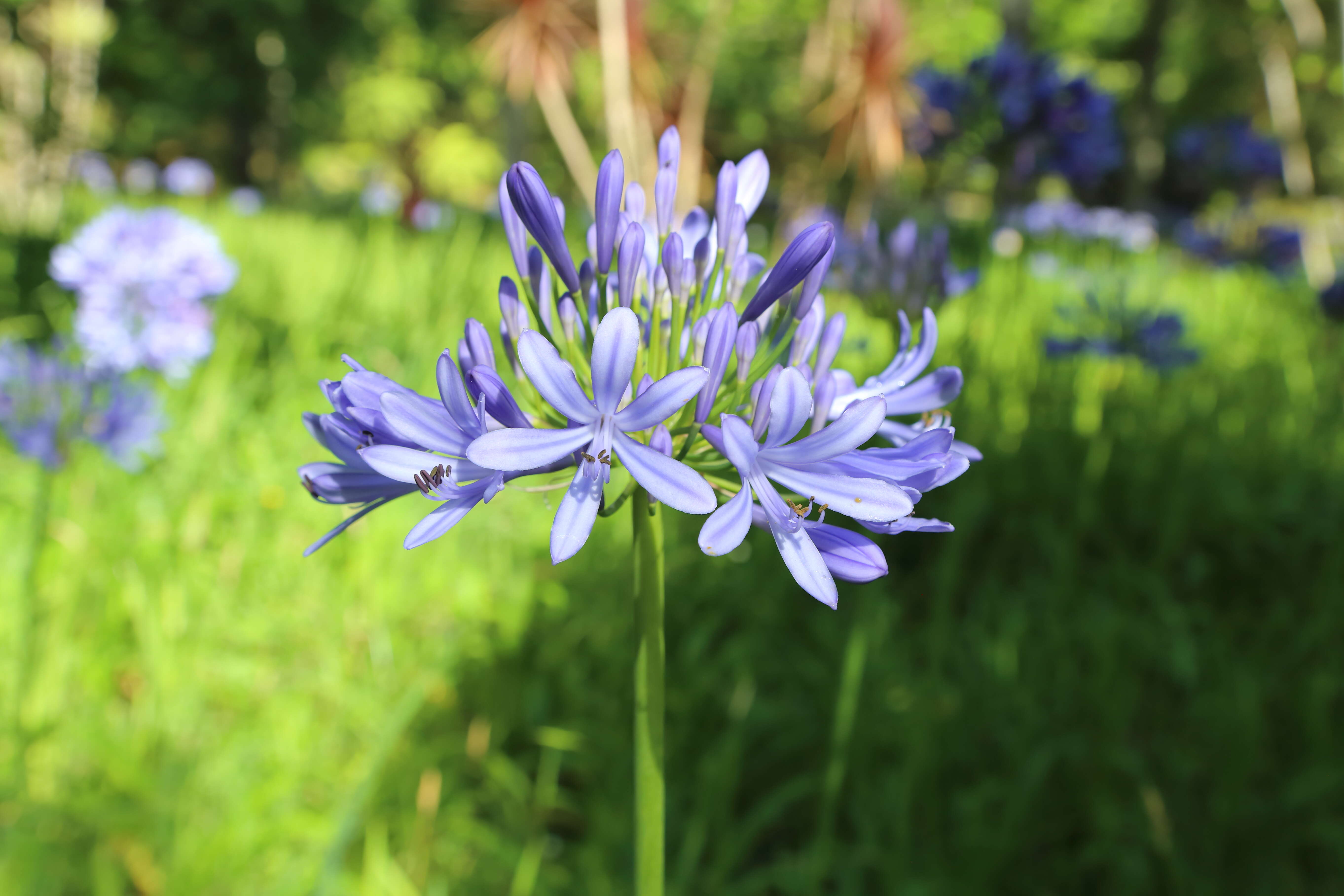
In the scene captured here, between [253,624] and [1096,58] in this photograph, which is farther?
[1096,58]

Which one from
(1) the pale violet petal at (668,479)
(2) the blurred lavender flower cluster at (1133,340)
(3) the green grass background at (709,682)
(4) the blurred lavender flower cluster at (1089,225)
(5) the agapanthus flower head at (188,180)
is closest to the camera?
(1) the pale violet petal at (668,479)

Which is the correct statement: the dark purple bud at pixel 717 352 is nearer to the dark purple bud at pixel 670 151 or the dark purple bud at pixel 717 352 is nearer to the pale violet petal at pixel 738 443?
the pale violet petal at pixel 738 443

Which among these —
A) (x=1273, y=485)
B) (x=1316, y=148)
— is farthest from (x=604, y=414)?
(x=1316, y=148)

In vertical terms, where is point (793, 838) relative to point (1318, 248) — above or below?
below

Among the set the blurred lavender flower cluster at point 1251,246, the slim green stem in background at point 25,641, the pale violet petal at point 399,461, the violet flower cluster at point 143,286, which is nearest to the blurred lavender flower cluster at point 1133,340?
the pale violet petal at point 399,461

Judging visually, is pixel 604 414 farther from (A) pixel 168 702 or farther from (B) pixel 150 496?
(B) pixel 150 496
